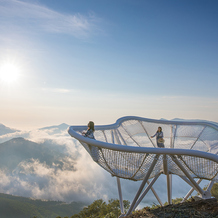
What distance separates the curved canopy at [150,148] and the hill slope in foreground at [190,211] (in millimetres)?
819

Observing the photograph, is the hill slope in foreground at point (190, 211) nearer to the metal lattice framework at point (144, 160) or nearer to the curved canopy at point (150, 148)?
the metal lattice framework at point (144, 160)

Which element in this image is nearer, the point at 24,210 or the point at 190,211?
the point at 190,211

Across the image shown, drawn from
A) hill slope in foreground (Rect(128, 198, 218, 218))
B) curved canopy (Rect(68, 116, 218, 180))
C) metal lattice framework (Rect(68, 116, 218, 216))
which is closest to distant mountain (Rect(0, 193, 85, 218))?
curved canopy (Rect(68, 116, 218, 180))

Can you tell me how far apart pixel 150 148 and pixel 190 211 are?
2.40m

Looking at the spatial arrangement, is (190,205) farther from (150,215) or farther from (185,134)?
(185,134)

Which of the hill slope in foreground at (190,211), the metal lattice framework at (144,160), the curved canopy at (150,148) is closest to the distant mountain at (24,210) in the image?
the curved canopy at (150,148)

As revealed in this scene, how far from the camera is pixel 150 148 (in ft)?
18.8

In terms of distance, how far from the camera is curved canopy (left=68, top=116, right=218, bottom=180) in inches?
232

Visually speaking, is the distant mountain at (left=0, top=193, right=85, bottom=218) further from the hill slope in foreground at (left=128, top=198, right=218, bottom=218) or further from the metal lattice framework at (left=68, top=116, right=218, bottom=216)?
the hill slope in foreground at (left=128, top=198, right=218, bottom=218)

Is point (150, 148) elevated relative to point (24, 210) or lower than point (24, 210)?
elevated

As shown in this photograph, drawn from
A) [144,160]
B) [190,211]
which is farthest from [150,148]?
[190,211]

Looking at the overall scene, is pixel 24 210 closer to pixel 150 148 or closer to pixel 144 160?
pixel 144 160

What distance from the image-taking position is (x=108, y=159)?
677 cm

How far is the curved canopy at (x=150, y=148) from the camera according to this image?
5.89 meters
